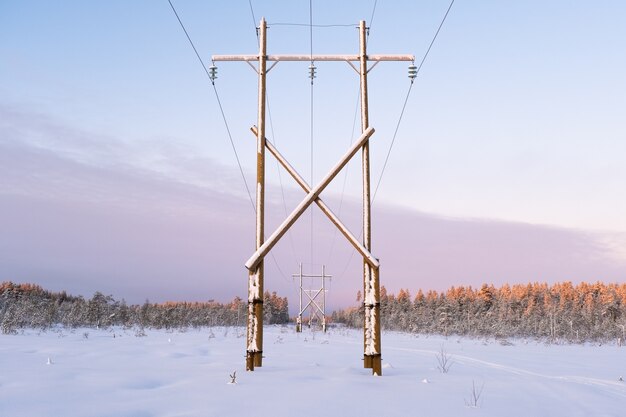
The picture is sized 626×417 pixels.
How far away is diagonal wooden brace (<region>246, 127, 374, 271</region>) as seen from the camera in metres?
9.25

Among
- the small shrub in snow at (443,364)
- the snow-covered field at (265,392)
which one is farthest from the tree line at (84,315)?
the small shrub in snow at (443,364)

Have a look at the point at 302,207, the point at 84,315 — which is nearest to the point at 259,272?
the point at 302,207

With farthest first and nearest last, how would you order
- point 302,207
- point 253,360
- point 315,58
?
point 315,58 < point 302,207 < point 253,360

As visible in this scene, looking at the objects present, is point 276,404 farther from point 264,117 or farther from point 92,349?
point 92,349

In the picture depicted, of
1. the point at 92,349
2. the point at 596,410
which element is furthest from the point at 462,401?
the point at 92,349

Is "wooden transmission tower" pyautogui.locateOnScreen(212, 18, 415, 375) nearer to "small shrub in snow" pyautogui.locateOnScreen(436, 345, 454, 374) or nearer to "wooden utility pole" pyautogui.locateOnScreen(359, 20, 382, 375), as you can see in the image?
"wooden utility pole" pyautogui.locateOnScreen(359, 20, 382, 375)

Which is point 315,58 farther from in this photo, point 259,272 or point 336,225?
point 259,272

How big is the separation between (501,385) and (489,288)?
9064 centimetres

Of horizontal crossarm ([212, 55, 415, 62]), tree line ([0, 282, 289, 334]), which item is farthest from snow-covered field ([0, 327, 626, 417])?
tree line ([0, 282, 289, 334])

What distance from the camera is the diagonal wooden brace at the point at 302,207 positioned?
364 inches

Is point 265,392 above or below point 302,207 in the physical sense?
below

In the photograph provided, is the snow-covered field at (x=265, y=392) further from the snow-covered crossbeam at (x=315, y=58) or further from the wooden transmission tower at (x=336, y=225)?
the snow-covered crossbeam at (x=315, y=58)

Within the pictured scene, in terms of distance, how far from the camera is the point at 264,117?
10.2 meters

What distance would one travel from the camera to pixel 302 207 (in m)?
9.35
